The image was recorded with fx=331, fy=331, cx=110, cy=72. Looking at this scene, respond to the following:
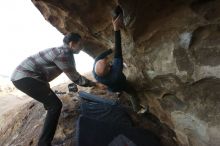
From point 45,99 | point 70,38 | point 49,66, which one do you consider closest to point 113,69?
point 70,38

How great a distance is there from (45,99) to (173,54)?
2153mm

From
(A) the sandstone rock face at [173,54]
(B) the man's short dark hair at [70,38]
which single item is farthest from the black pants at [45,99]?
(A) the sandstone rock face at [173,54]

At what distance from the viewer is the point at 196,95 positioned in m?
4.68

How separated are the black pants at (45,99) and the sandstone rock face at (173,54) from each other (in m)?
1.34

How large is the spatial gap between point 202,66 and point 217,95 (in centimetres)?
44

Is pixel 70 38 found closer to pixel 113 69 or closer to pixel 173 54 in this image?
pixel 113 69

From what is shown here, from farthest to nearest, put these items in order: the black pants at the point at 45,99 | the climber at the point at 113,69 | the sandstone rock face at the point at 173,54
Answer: the black pants at the point at 45,99 < the climber at the point at 113,69 < the sandstone rock face at the point at 173,54

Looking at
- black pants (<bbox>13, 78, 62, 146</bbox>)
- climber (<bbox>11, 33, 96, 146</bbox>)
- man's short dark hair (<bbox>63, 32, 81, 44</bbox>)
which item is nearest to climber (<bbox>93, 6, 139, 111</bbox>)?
climber (<bbox>11, 33, 96, 146</bbox>)

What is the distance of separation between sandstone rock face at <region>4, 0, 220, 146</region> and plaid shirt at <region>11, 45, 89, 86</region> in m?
0.78

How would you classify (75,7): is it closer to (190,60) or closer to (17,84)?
(17,84)

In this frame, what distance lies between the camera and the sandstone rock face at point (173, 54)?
14.1 ft

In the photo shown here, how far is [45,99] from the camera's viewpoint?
5.32m

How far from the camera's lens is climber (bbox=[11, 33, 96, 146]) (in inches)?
207

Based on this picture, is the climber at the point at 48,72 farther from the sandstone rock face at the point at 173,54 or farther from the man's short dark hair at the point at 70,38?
the sandstone rock face at the point at 173,54
